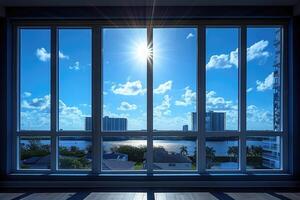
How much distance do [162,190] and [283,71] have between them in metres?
3.29

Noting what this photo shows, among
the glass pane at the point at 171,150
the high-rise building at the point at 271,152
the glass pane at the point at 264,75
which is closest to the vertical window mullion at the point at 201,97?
the glass pane at the point at 171,150

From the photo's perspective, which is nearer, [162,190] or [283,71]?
[162,190]

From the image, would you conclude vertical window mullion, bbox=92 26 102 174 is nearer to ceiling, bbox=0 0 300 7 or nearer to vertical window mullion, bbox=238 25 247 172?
ceiling, bbox=0 0 300 7

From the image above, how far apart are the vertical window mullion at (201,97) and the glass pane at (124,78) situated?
1.03 meters

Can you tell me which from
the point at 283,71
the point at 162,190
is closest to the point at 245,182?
the point at 162,190

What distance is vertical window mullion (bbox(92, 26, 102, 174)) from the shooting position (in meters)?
7.18

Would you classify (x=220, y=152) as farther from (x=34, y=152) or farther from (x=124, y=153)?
(x=34, y=152)

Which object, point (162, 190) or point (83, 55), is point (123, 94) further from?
point (162, 190)

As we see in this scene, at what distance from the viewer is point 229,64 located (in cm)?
729

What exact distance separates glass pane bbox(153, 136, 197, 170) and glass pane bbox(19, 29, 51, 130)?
2.22 m

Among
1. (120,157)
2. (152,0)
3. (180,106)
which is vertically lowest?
(120,157)

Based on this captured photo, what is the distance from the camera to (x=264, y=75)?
7258 mm

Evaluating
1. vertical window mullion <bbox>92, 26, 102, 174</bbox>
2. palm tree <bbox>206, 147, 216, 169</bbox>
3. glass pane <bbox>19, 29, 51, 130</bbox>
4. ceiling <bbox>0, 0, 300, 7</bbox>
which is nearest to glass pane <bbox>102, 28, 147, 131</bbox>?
vertical window mullion <bbox>92, 26, 102, 174</bbox>

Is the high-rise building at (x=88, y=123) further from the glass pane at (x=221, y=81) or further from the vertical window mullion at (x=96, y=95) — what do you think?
the glass pane at (x=221, y=81)
